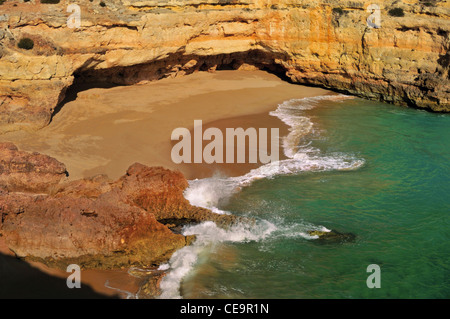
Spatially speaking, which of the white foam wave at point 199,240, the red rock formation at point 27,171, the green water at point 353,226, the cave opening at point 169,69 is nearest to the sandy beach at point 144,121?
the cave opening at point 169,69

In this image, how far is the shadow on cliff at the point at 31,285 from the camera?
32.7 feet

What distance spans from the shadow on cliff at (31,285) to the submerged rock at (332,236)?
608cm

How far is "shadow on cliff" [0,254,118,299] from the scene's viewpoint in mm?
9961

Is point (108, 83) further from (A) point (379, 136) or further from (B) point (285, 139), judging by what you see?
(A) point (379, 136)

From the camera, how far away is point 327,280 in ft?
36.3

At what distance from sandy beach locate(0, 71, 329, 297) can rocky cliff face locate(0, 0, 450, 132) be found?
3.55 feet

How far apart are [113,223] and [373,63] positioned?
65.6 feet

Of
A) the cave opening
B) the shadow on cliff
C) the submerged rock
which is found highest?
the cave opening

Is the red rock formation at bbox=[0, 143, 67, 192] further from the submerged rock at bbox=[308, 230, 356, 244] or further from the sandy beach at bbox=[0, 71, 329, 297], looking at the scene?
the submerged rock at bbox=[308, 230, 356, 244]

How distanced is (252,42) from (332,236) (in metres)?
17.7

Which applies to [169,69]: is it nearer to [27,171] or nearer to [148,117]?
[148,117]

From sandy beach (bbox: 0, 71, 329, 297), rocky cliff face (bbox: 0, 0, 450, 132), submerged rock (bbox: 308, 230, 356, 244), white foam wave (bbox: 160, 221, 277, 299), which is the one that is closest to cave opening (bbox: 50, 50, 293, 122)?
rocky cliff face (bbox: 0, 0, 450, 132)

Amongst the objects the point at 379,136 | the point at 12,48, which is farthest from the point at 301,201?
the point at 12,48

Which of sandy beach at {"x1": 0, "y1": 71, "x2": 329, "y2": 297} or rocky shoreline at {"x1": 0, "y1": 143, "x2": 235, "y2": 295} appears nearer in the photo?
rocky shoreline at {"x1": 0, "y1": 143, "x2": 235, "y2": 295}
